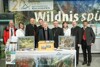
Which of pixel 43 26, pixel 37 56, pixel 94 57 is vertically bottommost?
pixel 94 57

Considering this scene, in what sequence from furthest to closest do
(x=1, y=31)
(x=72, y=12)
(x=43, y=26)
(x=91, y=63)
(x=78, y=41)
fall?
1. (x=72, y=12)
2. (x=1, y=31)
3. (x=91, y=63)
4. (x=78, y=41)
5. (x=43, y=26)

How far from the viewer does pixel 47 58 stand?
28.1ft

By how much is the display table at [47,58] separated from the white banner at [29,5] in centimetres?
532

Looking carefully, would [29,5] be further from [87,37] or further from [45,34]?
[45,34]

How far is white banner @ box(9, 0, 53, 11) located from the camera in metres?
13.7

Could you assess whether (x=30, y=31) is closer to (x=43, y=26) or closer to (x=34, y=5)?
(x=43, y=26)

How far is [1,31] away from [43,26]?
301cm

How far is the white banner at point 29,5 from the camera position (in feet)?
44.9

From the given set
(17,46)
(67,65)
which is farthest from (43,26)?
(67,65)

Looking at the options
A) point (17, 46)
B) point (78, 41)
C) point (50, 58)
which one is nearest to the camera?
point (50, 58)

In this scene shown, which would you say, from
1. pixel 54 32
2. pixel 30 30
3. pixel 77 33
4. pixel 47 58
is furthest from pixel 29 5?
pixel 47 58

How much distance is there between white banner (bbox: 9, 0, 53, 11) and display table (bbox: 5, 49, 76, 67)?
5322mm

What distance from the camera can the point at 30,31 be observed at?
10.6 m

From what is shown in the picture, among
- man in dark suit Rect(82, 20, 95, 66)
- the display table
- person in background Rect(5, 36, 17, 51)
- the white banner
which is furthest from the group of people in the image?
the white banner
